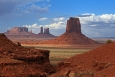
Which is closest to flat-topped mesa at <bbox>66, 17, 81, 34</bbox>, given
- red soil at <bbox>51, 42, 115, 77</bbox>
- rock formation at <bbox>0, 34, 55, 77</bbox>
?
red soil at <bbox>51, 42, 115, 77</bbox>

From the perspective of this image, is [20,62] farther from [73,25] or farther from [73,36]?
[73,36]

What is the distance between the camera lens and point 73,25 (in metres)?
136

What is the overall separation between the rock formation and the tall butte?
376ft

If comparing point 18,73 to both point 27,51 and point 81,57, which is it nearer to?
point 27,51

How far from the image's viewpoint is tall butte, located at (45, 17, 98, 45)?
135500 millimetres

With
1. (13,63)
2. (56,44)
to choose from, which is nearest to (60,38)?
(56,44)

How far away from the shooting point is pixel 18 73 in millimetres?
15398

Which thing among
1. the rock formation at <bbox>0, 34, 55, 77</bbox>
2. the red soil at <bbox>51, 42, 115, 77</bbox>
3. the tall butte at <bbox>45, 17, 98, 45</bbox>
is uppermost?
the rock formation at <bbox>0, 34, 55, 77</bbox>

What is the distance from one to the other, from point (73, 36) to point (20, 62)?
121813mm

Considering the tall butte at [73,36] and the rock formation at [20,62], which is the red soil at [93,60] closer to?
the rock formation at [20,62]

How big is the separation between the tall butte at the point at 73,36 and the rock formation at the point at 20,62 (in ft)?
376

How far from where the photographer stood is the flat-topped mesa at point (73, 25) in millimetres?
136550

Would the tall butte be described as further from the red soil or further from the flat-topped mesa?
the red soil

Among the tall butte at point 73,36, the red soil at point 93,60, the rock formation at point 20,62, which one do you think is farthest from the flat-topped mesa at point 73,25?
the rock formation at point 20,62
